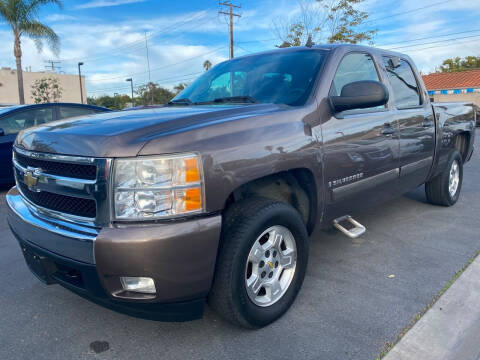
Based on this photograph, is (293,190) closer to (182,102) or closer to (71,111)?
(182,102)

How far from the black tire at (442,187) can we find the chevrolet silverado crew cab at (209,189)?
78.3 inches

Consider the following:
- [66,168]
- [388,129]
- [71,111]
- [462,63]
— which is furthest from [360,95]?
[462,63]

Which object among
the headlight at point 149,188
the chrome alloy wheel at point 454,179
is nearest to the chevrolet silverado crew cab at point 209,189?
the headlight at point 149,188

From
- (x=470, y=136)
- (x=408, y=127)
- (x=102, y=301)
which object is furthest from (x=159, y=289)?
(x=470, y=136)

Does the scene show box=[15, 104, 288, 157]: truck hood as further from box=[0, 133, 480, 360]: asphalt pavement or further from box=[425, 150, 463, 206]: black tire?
box=[425, 150, 463, 206]: black tire

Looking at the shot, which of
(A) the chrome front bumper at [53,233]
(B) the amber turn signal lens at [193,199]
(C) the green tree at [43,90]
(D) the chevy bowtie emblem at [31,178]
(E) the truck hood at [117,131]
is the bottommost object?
(A) the chrome front bumper at [53,233]

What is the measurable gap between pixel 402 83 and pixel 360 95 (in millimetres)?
1616

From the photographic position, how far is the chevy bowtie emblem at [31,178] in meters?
2.27

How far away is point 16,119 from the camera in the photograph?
6395mm

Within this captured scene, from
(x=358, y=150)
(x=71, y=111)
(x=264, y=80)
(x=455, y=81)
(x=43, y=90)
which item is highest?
(x=455, y=81)

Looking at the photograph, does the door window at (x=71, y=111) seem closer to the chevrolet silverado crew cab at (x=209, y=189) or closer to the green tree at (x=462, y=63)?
the chevrolet silverado crew cab at (x=209, y=189)

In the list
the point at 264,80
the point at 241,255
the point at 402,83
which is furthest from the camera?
the point at 402,83

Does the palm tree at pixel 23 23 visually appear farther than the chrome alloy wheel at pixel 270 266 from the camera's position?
Yes

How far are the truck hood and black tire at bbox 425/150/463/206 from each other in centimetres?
327
